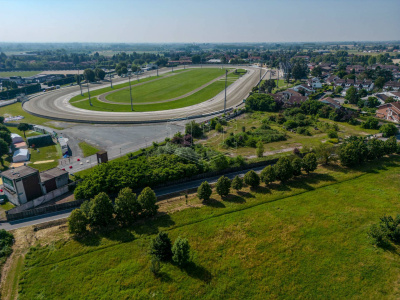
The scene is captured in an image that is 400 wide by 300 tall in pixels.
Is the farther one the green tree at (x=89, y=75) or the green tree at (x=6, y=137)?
the green tree at (x=89, y=75)

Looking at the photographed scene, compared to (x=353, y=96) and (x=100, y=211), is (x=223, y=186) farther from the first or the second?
(x=353, y=96)

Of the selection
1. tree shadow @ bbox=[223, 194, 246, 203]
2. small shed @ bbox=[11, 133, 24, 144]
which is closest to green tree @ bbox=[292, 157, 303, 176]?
tree shadow @ bbox=[223, 194, 246, 203]

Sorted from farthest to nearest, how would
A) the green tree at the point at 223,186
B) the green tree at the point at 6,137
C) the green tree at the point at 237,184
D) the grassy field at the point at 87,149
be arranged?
the green tree at the point at 6,137 < the grassy field at the point at 87,149 < the green tree at the point at 237,184 < the green tree at the point at 223,186

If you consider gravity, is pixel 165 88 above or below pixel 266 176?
above

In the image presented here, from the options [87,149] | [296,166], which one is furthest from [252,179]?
[87,149]

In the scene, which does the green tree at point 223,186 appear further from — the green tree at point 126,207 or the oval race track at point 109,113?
the oval race track at point 109,113

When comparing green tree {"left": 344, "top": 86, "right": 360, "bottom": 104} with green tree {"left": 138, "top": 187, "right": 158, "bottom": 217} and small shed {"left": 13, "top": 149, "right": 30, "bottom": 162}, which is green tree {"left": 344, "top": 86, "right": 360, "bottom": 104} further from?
small shed {"left": 13, "top": 149, "right": 30, "bottom": 162}

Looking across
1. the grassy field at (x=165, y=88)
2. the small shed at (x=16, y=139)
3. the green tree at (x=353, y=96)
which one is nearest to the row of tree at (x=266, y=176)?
the small shed at (x=16, y=139)
